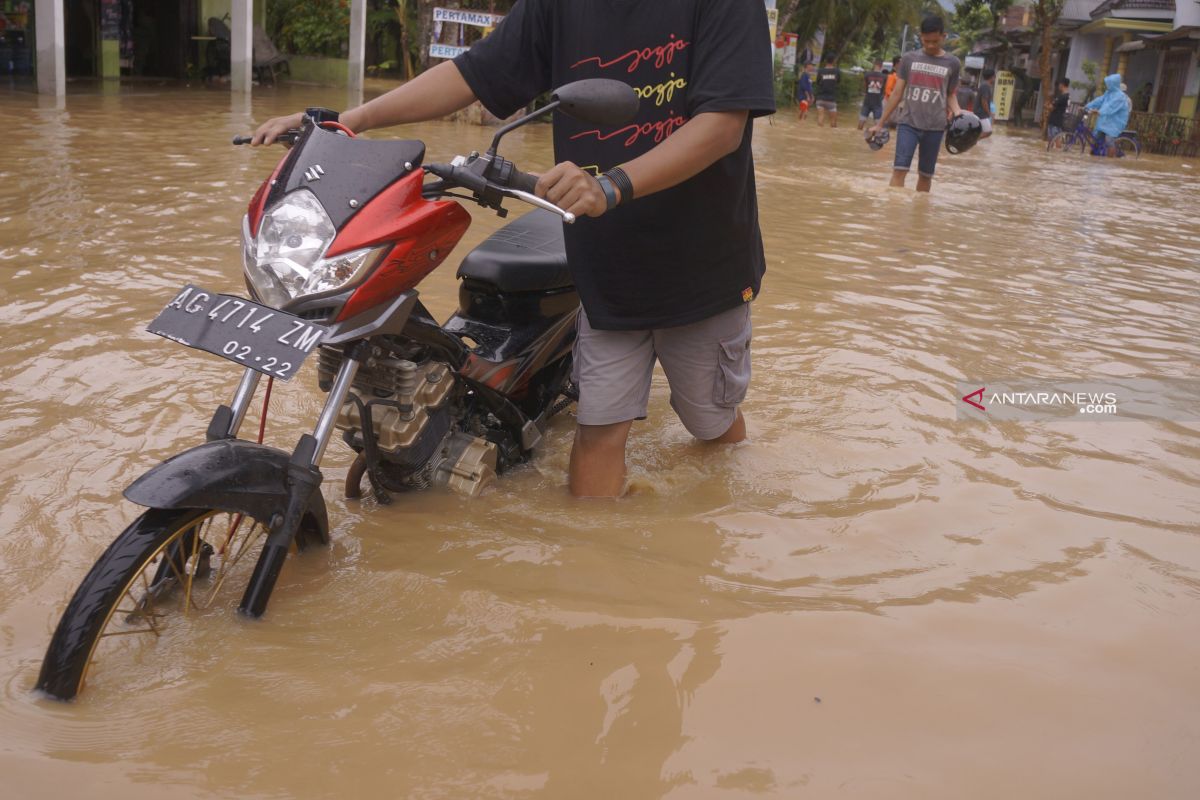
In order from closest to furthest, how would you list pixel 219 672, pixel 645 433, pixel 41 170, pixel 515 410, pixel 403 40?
pixel 219 672, pixel 515 410, pixel 645 433, pixel 41 170, pixel 403 40

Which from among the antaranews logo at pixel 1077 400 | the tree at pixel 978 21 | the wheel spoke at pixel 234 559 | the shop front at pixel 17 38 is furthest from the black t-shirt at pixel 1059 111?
the wheel spoke at pixel 234 559

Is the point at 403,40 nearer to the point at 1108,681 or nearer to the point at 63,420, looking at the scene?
the point at 63,420

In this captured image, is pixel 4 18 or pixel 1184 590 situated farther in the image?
pixel 4 18

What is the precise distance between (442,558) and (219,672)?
29.1 inches

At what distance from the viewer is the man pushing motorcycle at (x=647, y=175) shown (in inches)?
105

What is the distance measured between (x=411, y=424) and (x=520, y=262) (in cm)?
88

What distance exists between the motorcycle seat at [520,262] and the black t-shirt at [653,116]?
1.14 ft

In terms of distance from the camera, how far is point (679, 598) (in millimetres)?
2723

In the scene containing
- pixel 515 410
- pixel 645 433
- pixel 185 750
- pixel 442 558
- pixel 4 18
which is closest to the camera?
pixel 185 750

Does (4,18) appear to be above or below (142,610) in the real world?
above

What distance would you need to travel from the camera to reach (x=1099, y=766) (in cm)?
211

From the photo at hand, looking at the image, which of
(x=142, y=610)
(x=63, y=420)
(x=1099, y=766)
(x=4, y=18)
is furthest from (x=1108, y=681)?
(x=4, y=18)

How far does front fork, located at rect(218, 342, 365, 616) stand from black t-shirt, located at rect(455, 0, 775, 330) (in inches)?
36.0

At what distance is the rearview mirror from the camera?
2311 millimetres
